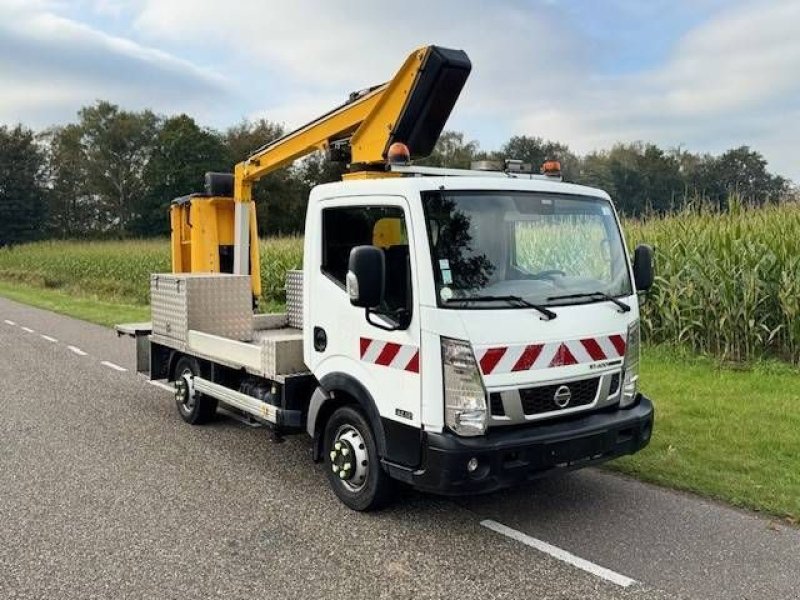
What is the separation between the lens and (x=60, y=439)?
6812mm

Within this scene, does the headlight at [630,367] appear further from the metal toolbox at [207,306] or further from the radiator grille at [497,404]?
the metal toolbox at [207,306]

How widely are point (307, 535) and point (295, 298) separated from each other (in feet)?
11.5

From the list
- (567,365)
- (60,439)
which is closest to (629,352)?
(567,365)

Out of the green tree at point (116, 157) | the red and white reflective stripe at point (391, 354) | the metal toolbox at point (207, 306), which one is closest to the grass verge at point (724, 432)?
the red and white reflective stripe at point (391, 354)

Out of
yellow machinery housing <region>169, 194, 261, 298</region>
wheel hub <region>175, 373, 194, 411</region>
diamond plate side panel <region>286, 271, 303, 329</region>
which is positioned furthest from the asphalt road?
yellow machinery housing <region>169, 194, 261, 298</region>

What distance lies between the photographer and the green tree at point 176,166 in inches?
2648

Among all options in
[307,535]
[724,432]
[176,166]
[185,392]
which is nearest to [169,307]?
[185,392]

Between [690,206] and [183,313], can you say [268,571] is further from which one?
[690,206]

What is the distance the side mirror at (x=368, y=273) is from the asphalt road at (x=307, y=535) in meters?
1.55

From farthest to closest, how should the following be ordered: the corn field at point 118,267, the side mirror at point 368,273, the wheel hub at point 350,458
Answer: the corn field at point 118,267, the wheel hub at point 350,458, the side mirror at point 368,273

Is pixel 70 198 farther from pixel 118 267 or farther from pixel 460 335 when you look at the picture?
pixel 460 335

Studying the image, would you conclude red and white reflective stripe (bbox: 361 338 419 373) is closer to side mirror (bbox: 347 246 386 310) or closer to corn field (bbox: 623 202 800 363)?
side mirror (bbox: 347 246 386 310)

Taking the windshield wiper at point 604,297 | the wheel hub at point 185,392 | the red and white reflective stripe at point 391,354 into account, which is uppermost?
the windshield wiper at point 604,297

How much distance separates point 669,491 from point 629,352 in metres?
1.23
